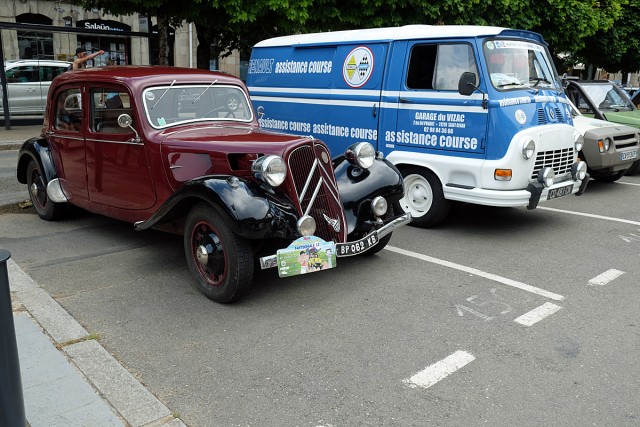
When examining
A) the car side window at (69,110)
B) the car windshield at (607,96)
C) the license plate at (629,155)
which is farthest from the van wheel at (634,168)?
the car side window at (69,110)

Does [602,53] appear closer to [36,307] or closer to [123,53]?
[123,53]

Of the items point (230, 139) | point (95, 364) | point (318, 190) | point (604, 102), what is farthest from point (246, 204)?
point (604, 102)

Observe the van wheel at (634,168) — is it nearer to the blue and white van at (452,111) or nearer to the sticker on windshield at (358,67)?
the blue and white van at (452,111)

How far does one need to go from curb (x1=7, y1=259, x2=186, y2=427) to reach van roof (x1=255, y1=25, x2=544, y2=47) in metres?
4.86

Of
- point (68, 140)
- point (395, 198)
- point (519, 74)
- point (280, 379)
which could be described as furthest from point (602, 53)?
point (280, 379)

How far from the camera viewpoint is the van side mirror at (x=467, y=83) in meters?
6.16

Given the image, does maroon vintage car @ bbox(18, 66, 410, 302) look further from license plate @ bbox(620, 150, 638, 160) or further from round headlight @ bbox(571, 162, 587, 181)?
license plate @ bbox(620, 150, 638, 160)

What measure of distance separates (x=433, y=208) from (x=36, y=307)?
4319 mm

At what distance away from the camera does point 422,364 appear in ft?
12.1

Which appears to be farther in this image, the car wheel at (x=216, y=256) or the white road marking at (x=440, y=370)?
the car wheel at (x=216, y=256)

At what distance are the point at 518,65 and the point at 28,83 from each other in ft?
46.7

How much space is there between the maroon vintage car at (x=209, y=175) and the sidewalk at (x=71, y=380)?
1104 mm

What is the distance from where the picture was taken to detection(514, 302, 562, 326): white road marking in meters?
4.36

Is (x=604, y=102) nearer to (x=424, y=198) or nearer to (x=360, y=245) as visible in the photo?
(x=424, y=198)
